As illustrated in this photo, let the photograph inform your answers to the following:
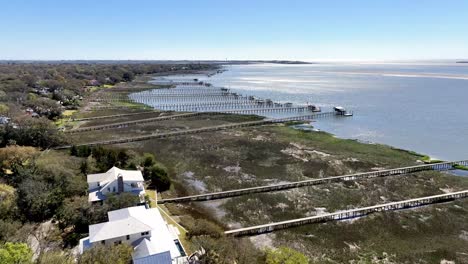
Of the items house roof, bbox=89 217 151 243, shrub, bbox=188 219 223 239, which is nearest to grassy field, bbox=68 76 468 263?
shrub, bbox=188 219 223 239

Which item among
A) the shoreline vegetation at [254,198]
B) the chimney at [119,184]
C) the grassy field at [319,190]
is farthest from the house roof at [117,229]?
the grassy field at [319,190]

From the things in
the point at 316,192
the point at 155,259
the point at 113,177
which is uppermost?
the point at 113,177

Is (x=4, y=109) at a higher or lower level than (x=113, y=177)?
higher

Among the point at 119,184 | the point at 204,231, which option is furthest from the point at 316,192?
the point at 119,184

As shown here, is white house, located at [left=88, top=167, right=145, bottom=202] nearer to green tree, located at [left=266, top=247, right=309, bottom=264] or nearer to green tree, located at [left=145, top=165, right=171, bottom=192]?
green tree, located at [left=145, top=165, right=171, bottom=192]

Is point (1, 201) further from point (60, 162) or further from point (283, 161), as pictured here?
point (283, 161)

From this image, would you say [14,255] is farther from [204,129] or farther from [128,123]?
[128,123]

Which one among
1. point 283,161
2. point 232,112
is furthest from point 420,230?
→ point 232,112

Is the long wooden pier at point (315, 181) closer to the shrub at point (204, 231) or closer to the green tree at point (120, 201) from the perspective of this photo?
the green tree at point (120, 201)
